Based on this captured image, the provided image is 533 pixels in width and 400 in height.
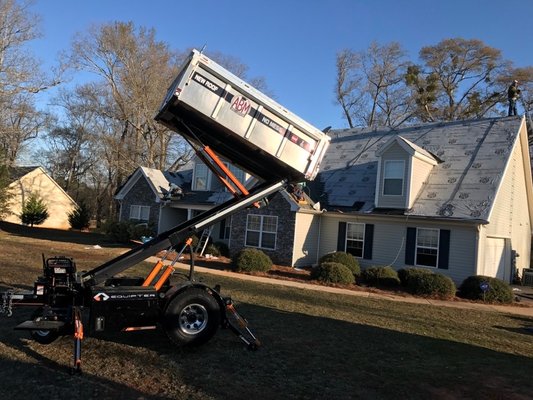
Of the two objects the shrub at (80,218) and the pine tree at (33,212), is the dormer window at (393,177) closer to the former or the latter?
the shrub at (80,218)

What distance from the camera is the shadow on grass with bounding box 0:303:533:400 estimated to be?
556 cm

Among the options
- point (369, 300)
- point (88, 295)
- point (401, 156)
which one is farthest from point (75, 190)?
point (88, 295)

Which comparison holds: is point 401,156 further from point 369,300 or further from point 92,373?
point 92,373

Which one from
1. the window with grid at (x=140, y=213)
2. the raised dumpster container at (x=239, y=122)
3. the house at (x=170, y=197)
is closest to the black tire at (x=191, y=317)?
the raised dumpster container at (x=239, y=122)

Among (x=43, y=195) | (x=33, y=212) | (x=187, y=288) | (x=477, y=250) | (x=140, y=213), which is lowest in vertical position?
(x=187, y=288)

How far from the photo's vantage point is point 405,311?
11.9 metres

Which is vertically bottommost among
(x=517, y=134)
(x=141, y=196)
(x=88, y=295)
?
(x=88, y=295)

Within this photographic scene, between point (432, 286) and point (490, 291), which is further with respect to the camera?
point (432, 286)

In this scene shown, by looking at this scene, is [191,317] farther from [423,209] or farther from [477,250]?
[423,209]

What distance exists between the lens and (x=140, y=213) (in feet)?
93.9

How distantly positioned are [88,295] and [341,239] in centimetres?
1527

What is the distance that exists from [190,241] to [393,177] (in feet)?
45.6

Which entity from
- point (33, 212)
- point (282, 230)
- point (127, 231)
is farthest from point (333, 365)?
point (33, 212)

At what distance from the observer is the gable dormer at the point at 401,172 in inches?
746
